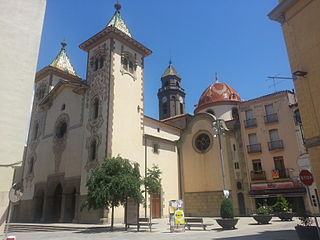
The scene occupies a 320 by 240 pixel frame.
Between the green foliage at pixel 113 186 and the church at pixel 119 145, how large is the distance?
4.03 m

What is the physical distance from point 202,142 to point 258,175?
7092 millimetres

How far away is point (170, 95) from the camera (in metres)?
53.2

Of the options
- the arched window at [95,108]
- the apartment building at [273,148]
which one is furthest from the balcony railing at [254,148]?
the arched window at [95,108]

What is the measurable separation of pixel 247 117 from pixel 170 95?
85.1ft

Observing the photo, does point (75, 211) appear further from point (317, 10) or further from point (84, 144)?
point (317, 10)

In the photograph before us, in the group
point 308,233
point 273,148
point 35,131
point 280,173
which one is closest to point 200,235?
point 308,233

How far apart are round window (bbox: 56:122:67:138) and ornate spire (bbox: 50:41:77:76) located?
9.36 metres

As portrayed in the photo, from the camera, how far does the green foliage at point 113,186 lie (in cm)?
1677

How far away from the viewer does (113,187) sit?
16.8 metres

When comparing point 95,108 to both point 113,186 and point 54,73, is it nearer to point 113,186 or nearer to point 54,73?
point 113,186

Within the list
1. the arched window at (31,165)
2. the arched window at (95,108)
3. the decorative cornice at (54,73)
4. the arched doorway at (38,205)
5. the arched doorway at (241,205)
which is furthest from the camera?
the decorative cornice at (54,73)

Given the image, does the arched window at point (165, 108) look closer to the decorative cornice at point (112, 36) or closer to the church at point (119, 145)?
the church at point (119, 145)

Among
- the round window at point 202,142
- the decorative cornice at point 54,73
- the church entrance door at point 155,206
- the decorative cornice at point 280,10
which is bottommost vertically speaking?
the church entrance door at point 155,206

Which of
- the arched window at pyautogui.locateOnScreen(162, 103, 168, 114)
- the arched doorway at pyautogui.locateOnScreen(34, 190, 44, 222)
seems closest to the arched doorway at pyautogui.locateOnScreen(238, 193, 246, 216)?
the arched doorway at pyautogui.locateOnScreen(34, 190, 44, 222)
